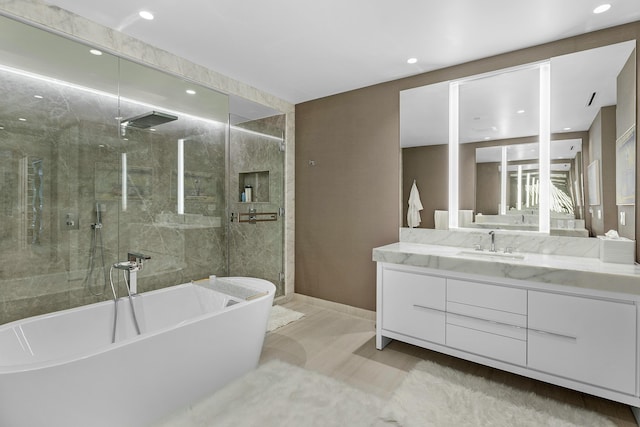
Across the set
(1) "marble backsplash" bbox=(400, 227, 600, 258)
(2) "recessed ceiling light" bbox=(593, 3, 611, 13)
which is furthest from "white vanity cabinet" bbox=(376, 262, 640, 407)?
(2) "recessed ceiling light" bbox=(593, 3, 611, 13)

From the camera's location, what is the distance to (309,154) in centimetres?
395

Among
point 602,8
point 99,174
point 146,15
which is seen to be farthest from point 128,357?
point 602,8

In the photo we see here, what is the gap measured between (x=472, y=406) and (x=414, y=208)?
68.6 inches

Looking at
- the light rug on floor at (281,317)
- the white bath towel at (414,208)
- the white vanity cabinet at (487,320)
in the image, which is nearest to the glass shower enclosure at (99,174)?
the light rug on floor at (281,317)

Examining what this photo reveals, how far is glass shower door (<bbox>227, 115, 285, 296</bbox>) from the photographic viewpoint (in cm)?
388

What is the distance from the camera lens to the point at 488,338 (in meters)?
2.24

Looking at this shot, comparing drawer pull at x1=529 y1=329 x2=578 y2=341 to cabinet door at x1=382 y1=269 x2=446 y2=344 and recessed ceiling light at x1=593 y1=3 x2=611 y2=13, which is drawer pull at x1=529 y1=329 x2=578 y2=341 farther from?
recessed ceiling light at x1=593 y1=3 x2=611 y2=13

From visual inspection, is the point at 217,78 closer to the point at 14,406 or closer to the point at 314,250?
the point at 314,250

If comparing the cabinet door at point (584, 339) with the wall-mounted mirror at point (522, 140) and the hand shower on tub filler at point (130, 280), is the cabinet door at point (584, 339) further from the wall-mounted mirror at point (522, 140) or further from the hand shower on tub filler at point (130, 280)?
the hand shower on tub filler at point (130, 280)

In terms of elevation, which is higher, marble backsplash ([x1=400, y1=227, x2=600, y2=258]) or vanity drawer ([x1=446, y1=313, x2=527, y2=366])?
marble backsplash ([x1=400, y1=227, x2=600, y2=258])

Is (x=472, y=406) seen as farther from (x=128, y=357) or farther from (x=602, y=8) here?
(x=602, y=8)

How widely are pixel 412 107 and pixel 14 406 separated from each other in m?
3.45

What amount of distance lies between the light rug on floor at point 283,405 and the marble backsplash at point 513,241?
1.57 metres

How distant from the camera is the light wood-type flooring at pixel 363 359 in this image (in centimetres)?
211
